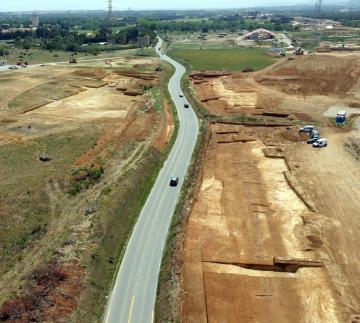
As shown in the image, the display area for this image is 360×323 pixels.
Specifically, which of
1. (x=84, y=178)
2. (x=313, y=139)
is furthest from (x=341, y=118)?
(x=84, y=178)

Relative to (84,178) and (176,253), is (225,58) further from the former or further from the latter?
(176,253)

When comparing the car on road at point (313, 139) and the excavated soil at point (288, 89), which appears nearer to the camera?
the car on road at point (313, 139)

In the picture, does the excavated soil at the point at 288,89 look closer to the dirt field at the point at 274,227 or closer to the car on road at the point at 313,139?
the dirt field at the point at 274,227

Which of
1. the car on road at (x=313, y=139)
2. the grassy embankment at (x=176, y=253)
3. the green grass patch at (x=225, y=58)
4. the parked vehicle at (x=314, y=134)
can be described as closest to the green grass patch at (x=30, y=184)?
the grassy embankment at (x=176, y=253)

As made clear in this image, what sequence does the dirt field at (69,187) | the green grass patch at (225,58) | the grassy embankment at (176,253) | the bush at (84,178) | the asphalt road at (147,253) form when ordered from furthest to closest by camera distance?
the green grass patch at (225,58), the bush at (84,178), the dirt field at (69,187), the asphalt road at (147,253), the grassy embankment at (176,253)

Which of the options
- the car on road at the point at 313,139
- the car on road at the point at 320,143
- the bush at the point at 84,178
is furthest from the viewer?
the car on road at the point at 313,139

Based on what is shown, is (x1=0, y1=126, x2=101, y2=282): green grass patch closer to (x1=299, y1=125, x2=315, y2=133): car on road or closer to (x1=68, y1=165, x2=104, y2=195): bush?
(x1=68, y1=165, x2=104, y2=195): bush

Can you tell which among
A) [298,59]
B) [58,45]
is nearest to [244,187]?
[298,59]
